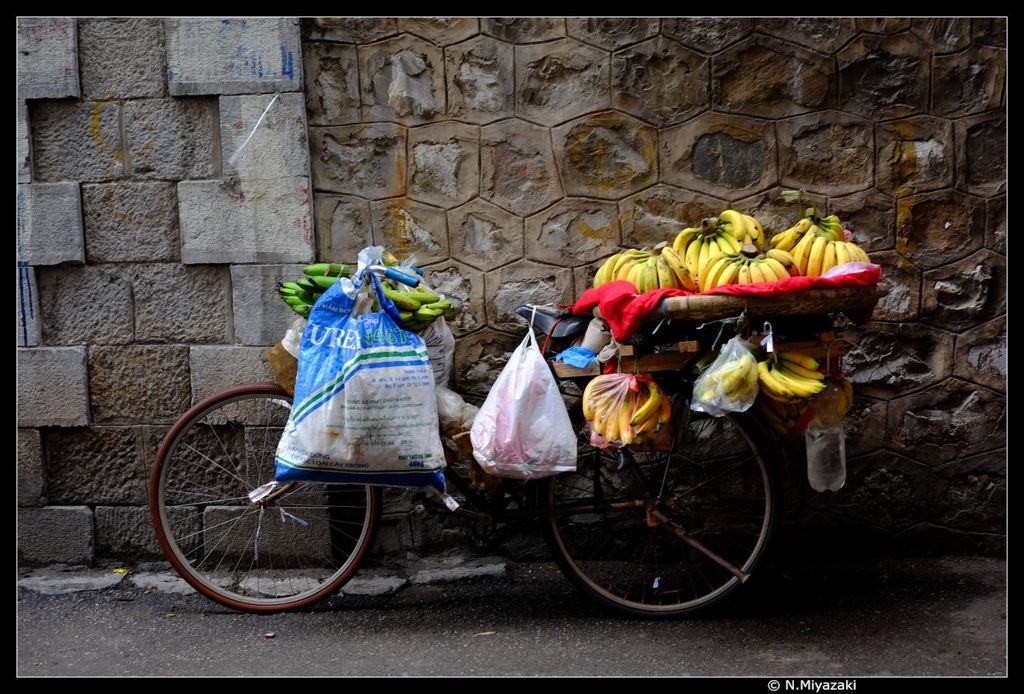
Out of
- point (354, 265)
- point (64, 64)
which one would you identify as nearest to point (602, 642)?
point (354, 265)

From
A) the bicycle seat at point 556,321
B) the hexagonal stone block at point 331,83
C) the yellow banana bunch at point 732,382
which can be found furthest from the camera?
the hexagonal stone block at point 331,83

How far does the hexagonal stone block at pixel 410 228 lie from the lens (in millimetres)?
4160

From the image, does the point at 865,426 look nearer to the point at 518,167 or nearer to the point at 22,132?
the point at 518,167

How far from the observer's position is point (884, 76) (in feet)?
13.4

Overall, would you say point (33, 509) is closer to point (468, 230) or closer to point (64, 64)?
point (64, 64)

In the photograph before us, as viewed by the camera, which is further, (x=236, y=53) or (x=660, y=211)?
(x=660, y=211)

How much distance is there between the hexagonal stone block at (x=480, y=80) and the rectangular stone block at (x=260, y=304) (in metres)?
0.99

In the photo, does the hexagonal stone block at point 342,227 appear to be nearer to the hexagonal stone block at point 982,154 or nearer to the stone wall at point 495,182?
the stone wall at point 495,182

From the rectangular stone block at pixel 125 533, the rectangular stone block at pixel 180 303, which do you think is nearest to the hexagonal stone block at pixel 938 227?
the rectangular stone block at pixel 180 303

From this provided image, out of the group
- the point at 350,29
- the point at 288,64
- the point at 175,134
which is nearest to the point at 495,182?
the point at 350,29

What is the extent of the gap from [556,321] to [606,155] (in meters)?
0.88

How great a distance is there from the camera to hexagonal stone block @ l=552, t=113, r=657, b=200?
412 cm

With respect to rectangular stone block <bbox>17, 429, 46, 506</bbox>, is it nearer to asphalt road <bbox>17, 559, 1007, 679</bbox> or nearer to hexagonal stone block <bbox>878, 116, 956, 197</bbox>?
asphalt road <bbox>17, 559, 1007, 679</bbox>

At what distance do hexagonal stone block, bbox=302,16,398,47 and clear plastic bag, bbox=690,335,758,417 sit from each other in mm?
2024
